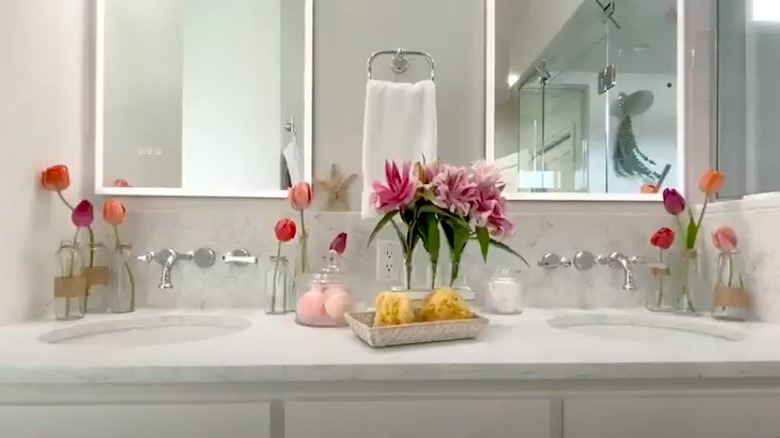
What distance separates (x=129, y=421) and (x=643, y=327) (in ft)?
3.57

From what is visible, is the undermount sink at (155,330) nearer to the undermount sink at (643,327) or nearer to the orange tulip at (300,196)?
the orange tulip at (300,196)

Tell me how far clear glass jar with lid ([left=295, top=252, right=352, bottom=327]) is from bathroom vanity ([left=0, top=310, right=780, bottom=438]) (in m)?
0.22

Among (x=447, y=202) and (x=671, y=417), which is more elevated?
(x=447, y=202)

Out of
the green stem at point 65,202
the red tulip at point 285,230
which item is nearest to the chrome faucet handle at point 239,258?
the red tulip at point 285,230

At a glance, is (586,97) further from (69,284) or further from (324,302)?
(69,284)

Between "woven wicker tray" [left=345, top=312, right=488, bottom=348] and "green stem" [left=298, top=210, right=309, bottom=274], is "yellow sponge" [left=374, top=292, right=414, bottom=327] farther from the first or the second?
"green stem" [left=298, top=210, right=309, bottom=274]

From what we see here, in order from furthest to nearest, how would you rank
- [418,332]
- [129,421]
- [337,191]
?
[337,191]
[418,332]
[129,421]

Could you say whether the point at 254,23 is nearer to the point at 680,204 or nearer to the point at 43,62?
the point at 43,62

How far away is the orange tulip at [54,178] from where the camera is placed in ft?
3.73

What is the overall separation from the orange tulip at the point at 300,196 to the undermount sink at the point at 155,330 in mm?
295

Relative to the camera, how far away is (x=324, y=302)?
1.08 m

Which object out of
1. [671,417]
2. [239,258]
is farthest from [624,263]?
[239,258]

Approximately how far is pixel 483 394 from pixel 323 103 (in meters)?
0.87

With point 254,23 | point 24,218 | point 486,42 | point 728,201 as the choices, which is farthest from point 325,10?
point 728,201
